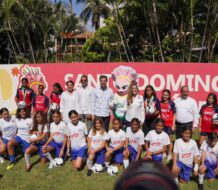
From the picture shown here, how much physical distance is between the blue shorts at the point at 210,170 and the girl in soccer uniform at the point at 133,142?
1.24m

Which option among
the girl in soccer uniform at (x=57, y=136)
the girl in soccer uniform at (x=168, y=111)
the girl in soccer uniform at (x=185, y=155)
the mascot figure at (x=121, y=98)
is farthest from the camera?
the mascot figure at (x=121, y=98)

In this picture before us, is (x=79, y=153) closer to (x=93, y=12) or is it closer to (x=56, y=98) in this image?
(x=56, y=98)

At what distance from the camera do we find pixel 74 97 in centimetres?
696

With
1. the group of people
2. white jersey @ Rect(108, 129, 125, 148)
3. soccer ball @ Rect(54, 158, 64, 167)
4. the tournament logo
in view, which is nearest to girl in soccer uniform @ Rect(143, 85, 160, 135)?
the group of people

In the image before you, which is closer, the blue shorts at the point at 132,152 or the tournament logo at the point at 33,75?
the blue shorts at the point at 132,152

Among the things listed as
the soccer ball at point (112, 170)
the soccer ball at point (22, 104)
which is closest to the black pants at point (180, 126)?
the soccer ball at point (112, 170)

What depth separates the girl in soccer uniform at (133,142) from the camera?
5926mm

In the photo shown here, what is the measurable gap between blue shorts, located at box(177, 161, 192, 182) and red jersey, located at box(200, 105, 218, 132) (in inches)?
44.3

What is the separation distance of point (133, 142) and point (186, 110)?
1.24 metres

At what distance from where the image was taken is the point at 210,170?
5414mm

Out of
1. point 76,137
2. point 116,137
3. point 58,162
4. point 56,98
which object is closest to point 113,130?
point 116,137

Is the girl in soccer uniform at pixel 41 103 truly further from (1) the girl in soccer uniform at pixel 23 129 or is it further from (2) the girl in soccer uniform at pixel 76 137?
(2) the girl in soccer uniform at pixel 76 137

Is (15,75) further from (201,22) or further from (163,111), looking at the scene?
(201,22)

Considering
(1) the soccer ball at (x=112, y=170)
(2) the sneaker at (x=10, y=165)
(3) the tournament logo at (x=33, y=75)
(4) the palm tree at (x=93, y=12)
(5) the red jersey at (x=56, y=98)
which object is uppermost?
(4) the palm tree at (x=93, y=12)
